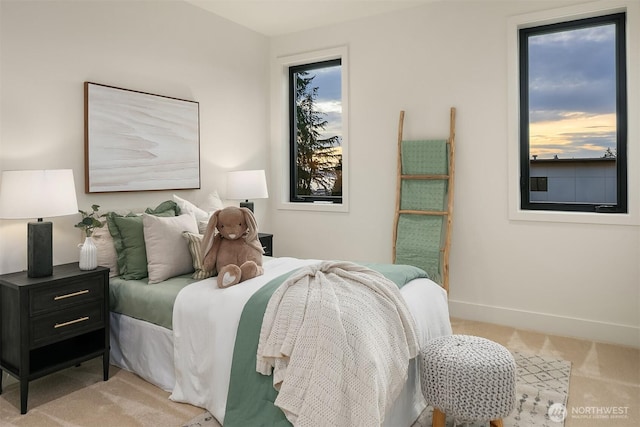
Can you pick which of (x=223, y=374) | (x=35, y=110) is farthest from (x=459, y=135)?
(x=35, y=110)

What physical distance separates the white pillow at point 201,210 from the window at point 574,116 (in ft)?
8.60

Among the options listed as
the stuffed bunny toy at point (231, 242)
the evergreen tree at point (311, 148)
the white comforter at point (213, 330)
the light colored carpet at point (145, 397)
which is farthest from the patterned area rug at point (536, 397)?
the evergreen tree at point (311, 148)

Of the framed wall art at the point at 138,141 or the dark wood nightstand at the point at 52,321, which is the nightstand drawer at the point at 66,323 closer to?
the dark wood nightstand at the point at 52,321

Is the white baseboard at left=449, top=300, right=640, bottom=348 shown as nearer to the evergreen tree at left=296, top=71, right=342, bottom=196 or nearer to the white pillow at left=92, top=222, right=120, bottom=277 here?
the evergreen tree at left=296, top=71, right=342, bottom=196

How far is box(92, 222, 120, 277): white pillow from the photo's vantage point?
3.01 m

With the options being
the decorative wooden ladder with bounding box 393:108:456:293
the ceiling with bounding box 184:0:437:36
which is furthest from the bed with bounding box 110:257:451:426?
the ceiling with bounding box 184:0:437:36

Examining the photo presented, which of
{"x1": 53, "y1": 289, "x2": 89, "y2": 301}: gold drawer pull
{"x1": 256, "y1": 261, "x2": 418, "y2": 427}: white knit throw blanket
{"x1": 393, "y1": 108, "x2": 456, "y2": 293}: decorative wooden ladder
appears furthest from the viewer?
{"x1": 393, "y1": 108, "x2": 456, "y2": 293}: decorative wooden ladder

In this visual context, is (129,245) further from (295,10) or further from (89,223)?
(295,10)

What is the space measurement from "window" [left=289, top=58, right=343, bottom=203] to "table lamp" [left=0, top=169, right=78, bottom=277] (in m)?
2.70

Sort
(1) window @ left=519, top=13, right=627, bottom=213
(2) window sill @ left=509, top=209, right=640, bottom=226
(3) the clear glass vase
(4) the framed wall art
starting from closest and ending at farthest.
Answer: (3) the clear glass vase → (4) the framed wall art → (2) window sill @ left=509, top=209, right=640, bottom=226 → (1) window @ left=519, top=13, right=627, bottom=213

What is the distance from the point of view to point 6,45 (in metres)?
2.78

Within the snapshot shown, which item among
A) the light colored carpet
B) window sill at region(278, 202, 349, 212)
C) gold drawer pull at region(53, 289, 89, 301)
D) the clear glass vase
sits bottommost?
the light colored carpet

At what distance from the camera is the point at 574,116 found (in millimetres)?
3660

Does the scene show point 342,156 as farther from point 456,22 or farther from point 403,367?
point 403,367
